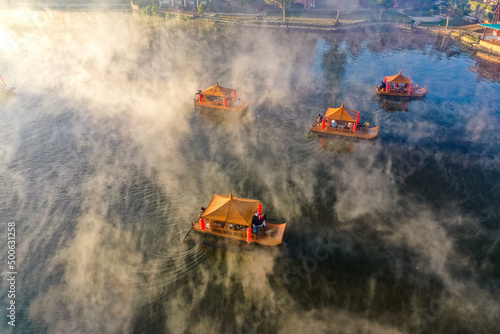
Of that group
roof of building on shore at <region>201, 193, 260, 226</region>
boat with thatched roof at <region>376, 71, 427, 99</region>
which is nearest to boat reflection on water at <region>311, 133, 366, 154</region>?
boat with thatched roof at <region>376, 71, 427, 99</region>

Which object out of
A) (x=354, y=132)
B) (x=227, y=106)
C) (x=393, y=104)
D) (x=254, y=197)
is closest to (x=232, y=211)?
(x=254, y=197)

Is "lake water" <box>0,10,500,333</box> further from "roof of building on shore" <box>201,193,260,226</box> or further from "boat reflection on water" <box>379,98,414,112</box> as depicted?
"roof of building on shore" <box>201,193,260,226</box>

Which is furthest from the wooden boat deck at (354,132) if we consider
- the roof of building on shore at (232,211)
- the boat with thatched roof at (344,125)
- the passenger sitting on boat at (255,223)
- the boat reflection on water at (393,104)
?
the passenger sitting on boat at (255,223)

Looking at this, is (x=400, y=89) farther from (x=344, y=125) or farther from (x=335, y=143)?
Result: (x=335, y=143)

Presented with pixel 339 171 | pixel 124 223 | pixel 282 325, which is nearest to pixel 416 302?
pixel 282 325

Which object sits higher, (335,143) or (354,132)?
(354,132)

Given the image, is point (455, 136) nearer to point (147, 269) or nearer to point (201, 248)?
A: point (201, 248)
